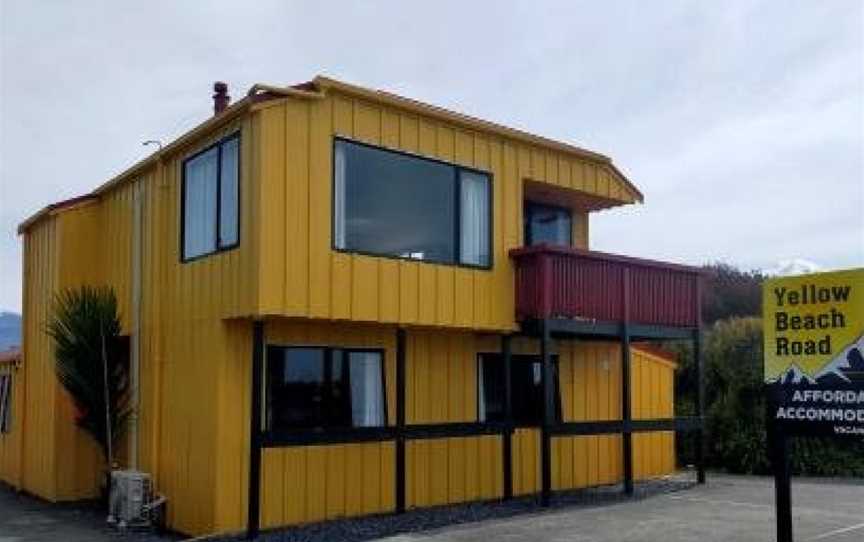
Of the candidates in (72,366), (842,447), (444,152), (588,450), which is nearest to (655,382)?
(588,450)

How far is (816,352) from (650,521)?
4.84 m

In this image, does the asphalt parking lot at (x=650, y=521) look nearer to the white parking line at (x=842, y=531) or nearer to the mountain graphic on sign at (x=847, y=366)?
the white parking line at (x=842, y=531)

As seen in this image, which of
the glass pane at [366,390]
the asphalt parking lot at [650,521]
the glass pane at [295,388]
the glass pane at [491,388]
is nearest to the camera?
the asphalt parking lot at [650,521]

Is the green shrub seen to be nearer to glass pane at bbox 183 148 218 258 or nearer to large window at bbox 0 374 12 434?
glass pane at bbox 183 148 218 258

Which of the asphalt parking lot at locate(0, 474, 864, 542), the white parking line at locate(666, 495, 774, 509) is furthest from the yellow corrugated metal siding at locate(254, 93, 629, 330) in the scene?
the white parking line at locate(666, 495, 774, 509)

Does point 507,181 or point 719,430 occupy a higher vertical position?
point 507,181

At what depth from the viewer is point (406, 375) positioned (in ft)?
44.2

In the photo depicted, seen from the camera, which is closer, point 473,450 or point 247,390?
point 247,390

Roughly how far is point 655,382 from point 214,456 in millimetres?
8437

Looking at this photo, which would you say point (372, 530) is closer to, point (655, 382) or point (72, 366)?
point (72, 366)

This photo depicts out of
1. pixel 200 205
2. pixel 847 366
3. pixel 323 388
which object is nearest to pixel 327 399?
pixel 323 388

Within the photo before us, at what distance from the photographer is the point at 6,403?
748 inches

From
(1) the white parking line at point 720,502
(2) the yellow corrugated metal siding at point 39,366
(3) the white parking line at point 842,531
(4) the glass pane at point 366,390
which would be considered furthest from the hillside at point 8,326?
(3) the white parking line at point 842,531

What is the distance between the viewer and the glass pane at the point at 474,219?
44.5ft
